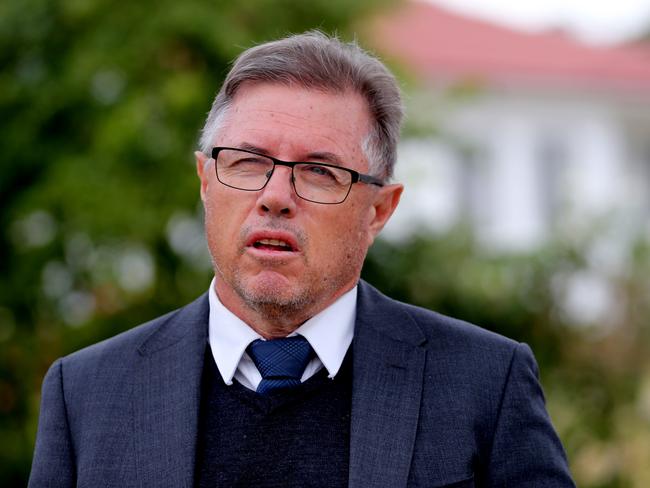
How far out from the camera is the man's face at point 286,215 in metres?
2.44

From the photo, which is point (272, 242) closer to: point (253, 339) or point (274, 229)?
point (274, 229)

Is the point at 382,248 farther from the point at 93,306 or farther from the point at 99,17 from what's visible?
the point at 99,17

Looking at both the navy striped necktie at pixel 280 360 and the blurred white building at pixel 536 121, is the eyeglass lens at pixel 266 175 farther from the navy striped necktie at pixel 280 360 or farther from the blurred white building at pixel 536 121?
the blurred white building at pixel 536 121

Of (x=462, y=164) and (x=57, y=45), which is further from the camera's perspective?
(x=462, y=164)

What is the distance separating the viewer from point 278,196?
95.0 inches

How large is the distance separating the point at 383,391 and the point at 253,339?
0.37m

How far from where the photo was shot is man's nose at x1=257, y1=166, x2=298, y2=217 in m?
2.41

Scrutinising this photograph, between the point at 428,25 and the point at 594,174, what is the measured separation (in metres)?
4.79

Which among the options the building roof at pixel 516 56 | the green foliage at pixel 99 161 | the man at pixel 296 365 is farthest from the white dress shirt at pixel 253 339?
the building roof at pixel 516 56

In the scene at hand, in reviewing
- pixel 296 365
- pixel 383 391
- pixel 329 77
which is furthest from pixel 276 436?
pixel 329 77

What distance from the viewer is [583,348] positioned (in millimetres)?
7551

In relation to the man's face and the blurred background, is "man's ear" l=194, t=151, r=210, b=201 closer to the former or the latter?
the man's face

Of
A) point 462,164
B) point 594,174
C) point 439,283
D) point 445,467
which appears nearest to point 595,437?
point 439,283

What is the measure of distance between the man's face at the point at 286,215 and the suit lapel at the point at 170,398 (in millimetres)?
167
